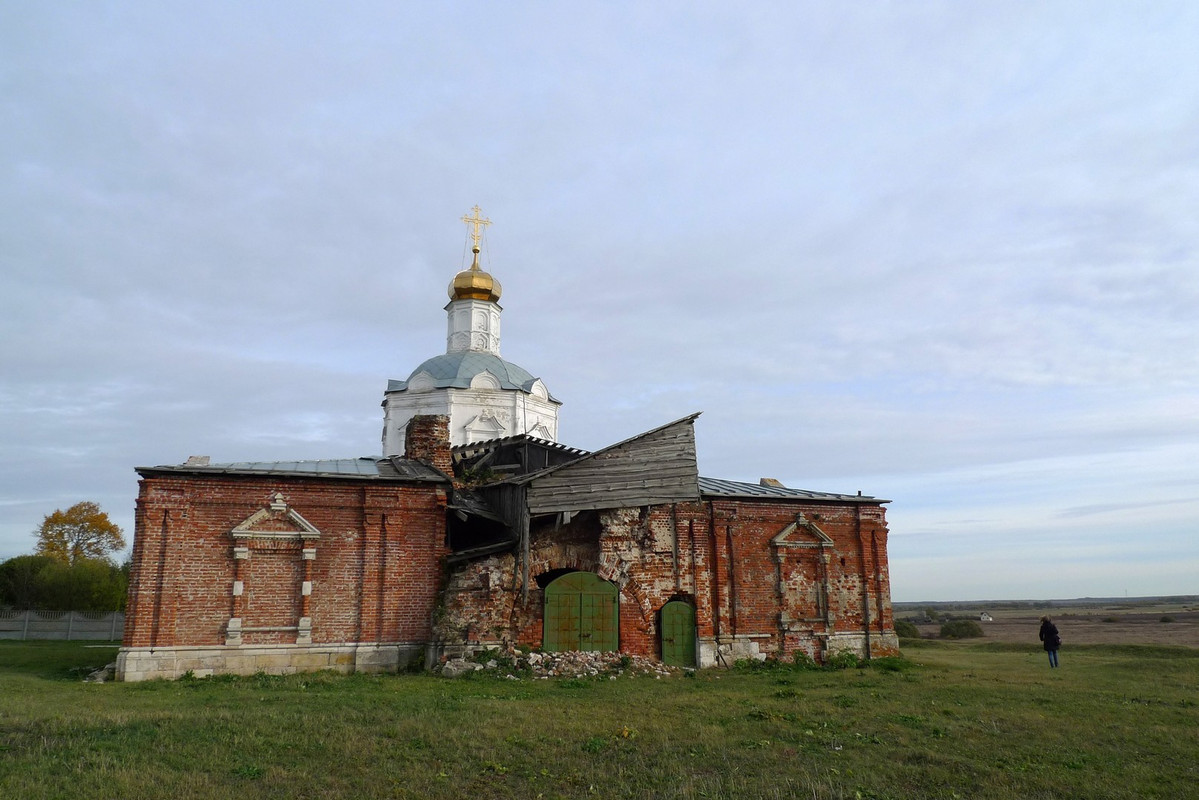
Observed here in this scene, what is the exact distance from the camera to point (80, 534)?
164 feet

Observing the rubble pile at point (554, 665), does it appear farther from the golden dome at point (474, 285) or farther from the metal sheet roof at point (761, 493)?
the golden dome at point (474, 285)

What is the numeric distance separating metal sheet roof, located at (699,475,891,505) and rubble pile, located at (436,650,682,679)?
4.16 m

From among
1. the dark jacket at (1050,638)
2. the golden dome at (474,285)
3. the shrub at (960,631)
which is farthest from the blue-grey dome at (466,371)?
the shrub at (960,631)

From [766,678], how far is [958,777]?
8.84 meters

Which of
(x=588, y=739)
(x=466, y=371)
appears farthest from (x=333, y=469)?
(x=466, y=371)

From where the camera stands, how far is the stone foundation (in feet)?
50.2

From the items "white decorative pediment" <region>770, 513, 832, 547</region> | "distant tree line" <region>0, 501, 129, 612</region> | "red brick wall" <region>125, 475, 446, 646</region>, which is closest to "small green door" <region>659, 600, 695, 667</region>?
"white decorative pediment" <region>770, 513, 832, 547</region>

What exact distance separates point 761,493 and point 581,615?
558cm

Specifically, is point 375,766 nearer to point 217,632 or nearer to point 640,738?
point 640,738

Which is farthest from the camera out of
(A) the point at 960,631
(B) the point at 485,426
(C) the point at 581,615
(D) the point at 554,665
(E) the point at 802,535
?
(A) the point at 960,631

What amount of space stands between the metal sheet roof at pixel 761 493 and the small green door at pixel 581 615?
3317 mm

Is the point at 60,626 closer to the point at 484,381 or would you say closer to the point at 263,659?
the point at 484,381

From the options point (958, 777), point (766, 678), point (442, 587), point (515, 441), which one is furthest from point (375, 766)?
point (515, 441)

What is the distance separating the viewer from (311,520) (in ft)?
55.5
